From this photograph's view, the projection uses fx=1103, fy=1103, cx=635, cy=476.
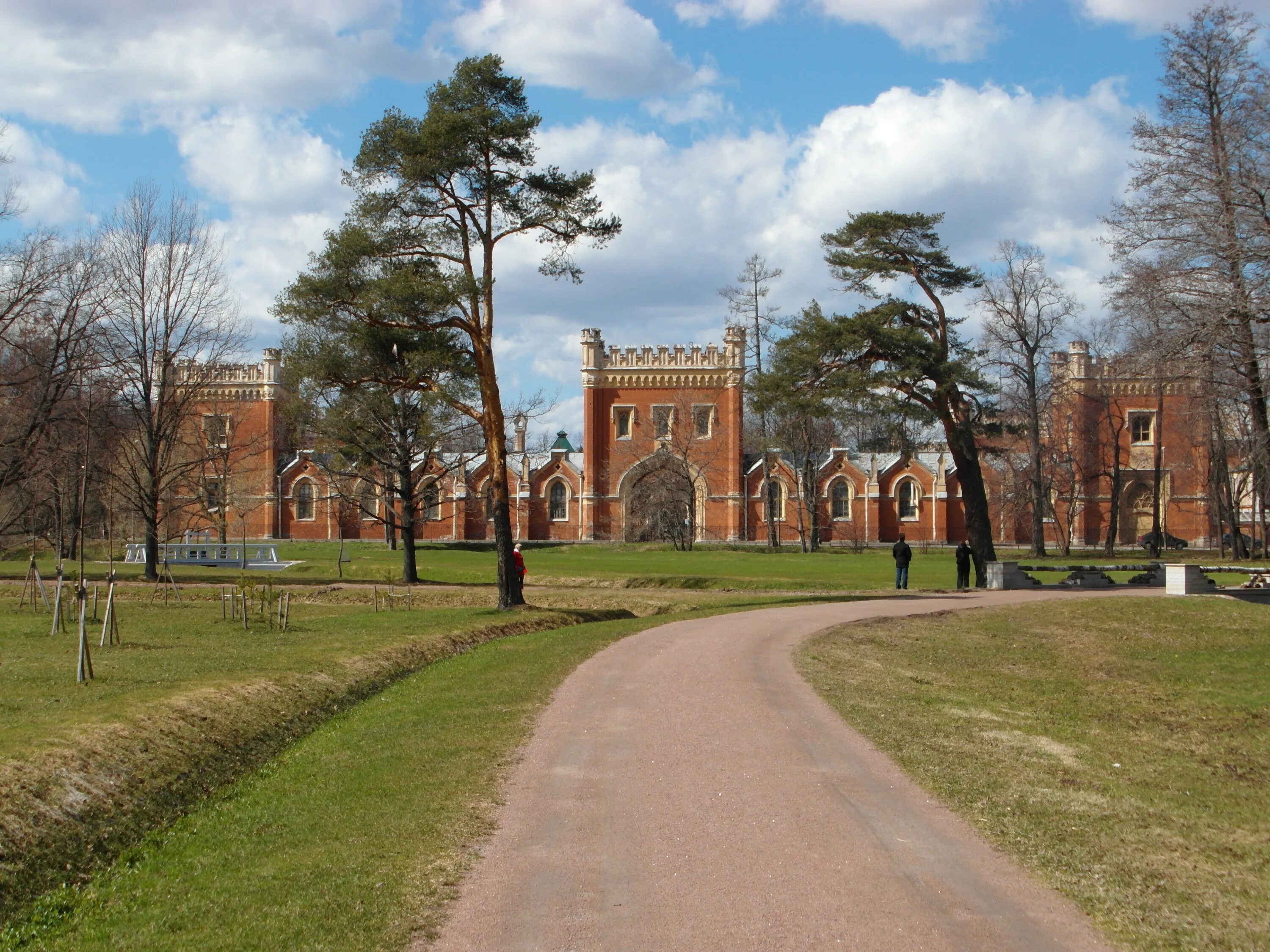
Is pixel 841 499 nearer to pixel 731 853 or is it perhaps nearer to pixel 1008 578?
pixel 1008 578

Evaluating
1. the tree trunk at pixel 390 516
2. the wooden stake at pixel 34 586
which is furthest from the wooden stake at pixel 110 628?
the tree trunk at pixel 390 516

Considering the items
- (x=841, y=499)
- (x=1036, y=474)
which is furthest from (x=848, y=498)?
(x=1036, y=474)

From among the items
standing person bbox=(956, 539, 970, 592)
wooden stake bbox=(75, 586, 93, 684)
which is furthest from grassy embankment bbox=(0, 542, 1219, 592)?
wooden stake bbox=(75, 586, 93, 684)

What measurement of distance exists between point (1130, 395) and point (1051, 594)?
123 ft

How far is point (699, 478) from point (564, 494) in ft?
27.4

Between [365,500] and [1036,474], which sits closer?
[1036,474]

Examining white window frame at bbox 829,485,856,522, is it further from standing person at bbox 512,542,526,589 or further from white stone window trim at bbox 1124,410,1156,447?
standing person at bbox 512,542,526,589

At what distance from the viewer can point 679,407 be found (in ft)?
217

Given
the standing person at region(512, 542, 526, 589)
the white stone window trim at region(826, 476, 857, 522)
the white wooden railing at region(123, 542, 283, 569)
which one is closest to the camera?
the standing person at region(512, 542, 526, 589)

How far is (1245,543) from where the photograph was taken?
48.5m

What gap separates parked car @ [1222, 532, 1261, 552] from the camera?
4656 centimetres

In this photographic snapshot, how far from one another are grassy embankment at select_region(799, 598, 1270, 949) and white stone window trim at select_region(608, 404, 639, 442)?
141ft

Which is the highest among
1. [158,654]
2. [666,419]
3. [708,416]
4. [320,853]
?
[708,416]

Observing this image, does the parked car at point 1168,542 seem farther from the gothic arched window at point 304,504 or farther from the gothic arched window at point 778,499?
the gothic arched window at point 304,504
